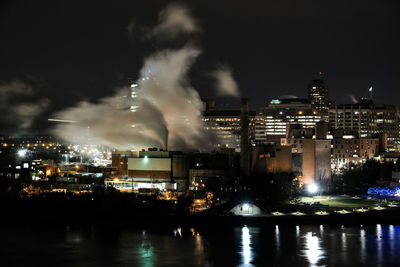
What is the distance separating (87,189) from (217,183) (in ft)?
18.2

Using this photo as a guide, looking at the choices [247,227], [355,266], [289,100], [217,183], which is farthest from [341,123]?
[355,266]

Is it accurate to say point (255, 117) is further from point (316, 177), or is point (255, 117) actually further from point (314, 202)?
point (314, 202)

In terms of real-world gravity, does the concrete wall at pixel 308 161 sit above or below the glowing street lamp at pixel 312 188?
above

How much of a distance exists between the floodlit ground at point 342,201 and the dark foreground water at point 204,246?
262cm

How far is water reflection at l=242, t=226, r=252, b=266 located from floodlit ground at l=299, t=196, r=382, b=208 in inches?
192

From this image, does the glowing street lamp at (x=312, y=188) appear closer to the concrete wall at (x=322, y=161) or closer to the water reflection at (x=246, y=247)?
the concrete wall at (x=322, y=161)

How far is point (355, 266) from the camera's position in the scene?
12.6m

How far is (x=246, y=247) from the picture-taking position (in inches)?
572

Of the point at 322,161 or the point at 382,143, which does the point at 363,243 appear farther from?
the point at 382,143

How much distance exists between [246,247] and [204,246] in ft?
3.65

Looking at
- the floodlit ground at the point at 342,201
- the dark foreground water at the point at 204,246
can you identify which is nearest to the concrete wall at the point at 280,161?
the floodlit ground at the point at 342,201

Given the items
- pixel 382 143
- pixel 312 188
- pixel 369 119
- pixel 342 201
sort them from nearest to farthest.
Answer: pixel 342 201 < pixel 312 188 < pixel 382 143 < pixel 369 119

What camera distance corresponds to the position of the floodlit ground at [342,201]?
20.4m

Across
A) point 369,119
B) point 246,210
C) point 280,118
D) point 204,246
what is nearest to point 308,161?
point 246,210
